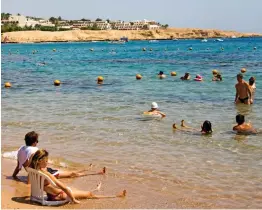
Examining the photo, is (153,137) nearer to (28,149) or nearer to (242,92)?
(28,149)

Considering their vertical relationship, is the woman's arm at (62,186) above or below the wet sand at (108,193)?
above

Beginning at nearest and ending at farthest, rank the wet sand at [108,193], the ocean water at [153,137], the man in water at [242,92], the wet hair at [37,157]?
the wet hair at [37,157] → the wet sand at [108,193] → the ocean water at [153,137] → the man in water at [242,92]

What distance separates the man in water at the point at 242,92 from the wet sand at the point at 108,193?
10.4m

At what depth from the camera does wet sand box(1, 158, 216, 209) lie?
771cm

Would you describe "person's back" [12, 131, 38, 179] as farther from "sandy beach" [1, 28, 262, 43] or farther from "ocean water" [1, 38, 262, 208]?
"sandy beach" [1, 28, 262, 43]

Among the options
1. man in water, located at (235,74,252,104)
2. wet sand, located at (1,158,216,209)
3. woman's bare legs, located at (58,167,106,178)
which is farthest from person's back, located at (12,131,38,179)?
man in water, located at (235,74,252,104)

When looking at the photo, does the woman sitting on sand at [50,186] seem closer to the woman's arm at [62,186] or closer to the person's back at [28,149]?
the woman's arm at [62,186]

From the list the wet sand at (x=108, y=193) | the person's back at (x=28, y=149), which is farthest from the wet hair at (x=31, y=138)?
the wet sand at (x=108, y=193)

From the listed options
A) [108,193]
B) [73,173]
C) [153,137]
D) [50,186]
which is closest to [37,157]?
[50,186]

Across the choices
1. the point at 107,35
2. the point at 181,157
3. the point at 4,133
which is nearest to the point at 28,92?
the point at 4,133

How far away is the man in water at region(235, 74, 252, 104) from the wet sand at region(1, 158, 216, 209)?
10.4 meters

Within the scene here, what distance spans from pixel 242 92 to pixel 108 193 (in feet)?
37.5

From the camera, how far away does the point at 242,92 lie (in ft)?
61.0

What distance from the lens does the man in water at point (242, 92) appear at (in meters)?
18.4
